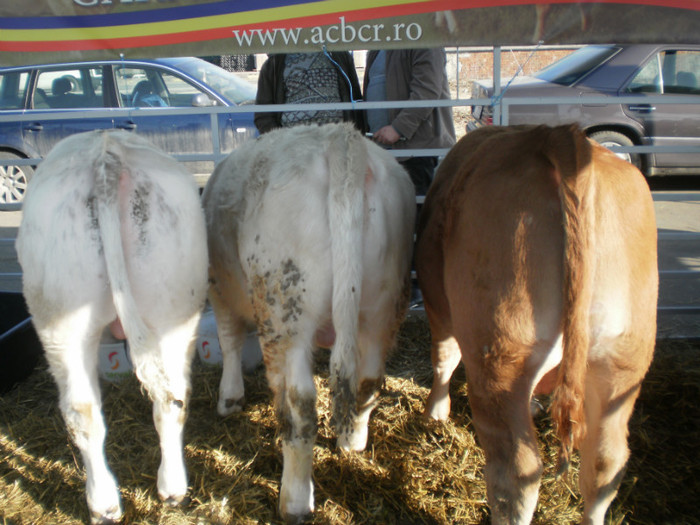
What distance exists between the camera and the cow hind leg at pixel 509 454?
79.2 inches

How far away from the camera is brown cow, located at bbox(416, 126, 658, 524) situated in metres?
1.86

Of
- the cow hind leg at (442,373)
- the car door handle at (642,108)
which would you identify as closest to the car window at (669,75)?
the car door handle at (642,108)

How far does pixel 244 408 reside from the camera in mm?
3576

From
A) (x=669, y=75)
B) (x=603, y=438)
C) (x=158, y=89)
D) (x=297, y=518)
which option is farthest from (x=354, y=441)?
(x=669, y=75)

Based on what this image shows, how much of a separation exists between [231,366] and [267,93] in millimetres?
2008

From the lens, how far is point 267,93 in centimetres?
416

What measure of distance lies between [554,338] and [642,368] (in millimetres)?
392

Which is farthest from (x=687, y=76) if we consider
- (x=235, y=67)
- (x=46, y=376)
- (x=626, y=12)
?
(x=235, y=67)

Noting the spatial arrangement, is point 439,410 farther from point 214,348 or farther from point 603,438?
point 214,348

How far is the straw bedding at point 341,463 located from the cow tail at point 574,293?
101 centimetres

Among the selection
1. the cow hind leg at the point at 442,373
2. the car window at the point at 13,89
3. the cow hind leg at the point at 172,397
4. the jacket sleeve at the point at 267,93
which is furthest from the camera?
the car window at the point at 13,89

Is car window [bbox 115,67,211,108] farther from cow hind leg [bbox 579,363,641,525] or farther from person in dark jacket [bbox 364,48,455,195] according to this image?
cow hind leg [bbox 579,363,641,525]

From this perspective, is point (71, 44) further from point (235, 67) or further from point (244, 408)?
point (235, 67)

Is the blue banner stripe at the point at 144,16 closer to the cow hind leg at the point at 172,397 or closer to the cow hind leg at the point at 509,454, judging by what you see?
the cow hind leg at the point at 172,397
